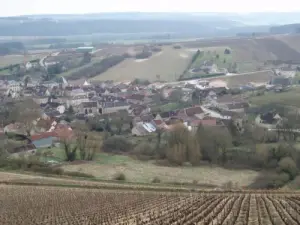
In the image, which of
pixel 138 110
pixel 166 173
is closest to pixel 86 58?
pixel 138 110

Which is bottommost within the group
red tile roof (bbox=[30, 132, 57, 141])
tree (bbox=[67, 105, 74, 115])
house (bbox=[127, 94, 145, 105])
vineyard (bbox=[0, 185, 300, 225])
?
tree (bbox=[67, 105, 74, 115])

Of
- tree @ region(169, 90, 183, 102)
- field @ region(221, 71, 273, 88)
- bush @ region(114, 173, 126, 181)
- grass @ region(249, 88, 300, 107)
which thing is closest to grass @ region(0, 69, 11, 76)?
field @ region(221, 71, 273, 88)

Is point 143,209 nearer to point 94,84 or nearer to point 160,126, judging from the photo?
point 160,126

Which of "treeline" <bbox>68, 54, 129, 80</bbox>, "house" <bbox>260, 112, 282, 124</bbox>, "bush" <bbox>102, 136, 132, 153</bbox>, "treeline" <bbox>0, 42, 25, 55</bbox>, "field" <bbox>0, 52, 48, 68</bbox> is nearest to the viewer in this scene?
"bush" <bbox>102, 136, 132, 153</bbox>

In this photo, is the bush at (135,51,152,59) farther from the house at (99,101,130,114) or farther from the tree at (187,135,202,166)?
the tree at (187,135,202,166)

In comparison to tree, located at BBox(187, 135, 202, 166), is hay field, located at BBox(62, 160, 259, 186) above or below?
below

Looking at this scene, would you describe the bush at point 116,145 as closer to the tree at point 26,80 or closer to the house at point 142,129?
the house at point 142,129

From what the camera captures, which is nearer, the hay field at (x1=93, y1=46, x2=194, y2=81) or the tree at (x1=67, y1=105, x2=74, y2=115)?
the tree at (x1=67, y1=105, x2=74, y2=115)

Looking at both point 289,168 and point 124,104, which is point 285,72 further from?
point 289,168
